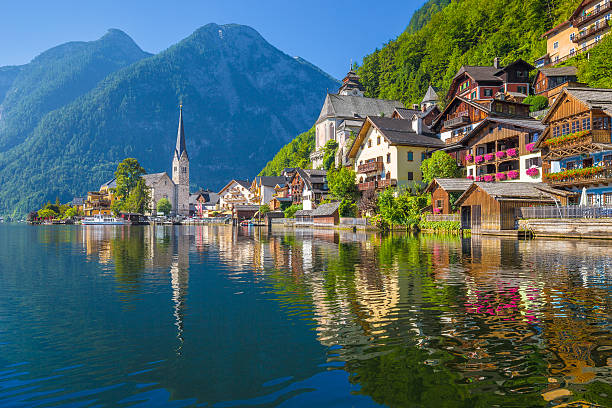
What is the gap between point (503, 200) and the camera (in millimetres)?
45438

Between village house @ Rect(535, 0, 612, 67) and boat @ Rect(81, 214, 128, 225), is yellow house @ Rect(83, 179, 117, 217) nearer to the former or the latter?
boat @ Rect(81, 214, 128, 225)

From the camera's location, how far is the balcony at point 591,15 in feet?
232

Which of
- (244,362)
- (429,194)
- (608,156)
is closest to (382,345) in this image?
(244,362)

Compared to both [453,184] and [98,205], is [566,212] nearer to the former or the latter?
[453,184]

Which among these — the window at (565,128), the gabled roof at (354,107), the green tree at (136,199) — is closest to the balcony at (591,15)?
the window at (565,128)

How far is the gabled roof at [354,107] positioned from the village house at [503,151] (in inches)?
2480

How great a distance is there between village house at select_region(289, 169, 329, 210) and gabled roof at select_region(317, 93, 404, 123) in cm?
2401

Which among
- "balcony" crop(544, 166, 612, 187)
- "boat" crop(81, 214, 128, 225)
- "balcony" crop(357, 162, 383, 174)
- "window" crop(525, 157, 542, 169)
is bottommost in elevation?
Result: "boat" crop(81, 214, 128, 225)

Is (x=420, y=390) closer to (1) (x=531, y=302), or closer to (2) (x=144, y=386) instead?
(2) (x=144, y=386)

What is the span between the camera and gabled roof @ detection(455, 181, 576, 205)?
151 feet

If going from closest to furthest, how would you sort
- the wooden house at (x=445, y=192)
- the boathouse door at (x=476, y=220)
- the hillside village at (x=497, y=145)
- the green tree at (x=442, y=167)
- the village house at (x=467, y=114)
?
the hillside village at (x=497, y=145), the boathouse door at (x=476, y=220), the wooden house at (x=445, y=192), the village house at (x=467, y=114), the green tree at (x=442, y=167)

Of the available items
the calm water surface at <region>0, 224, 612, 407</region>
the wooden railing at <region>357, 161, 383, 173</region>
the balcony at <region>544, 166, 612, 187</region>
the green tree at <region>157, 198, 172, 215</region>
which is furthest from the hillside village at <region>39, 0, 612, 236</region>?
the green tree at <region>157, 198, 172, 215</region>

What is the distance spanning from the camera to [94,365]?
8.30 metres

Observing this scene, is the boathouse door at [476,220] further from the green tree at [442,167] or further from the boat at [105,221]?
the boat at [105,221]
